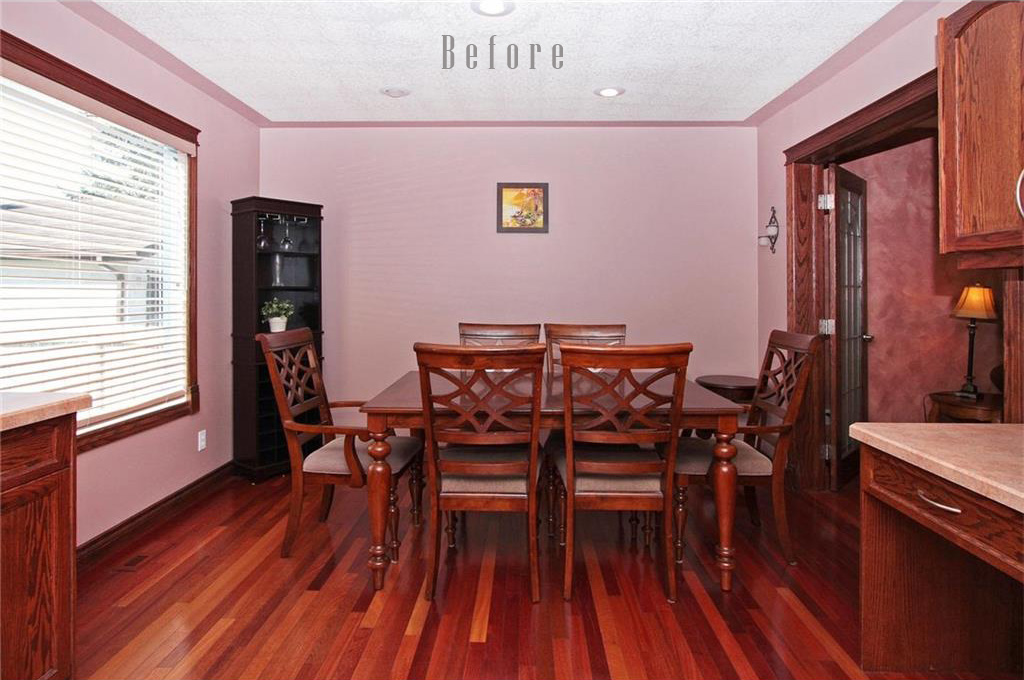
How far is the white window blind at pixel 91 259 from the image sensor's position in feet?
7.81

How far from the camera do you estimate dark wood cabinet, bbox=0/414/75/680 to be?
4.98 ft

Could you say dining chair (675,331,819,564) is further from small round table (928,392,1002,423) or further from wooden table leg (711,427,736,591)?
small round table (928,392,1002,423)

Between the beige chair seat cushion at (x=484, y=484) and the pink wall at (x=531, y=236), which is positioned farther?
the pink wall at (x=531, y=236)

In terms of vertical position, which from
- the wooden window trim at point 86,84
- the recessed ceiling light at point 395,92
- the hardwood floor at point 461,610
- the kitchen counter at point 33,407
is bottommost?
the hardwood floor at point 461,610

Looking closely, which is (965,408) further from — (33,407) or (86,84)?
(86,84)

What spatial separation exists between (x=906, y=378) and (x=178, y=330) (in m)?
4.76

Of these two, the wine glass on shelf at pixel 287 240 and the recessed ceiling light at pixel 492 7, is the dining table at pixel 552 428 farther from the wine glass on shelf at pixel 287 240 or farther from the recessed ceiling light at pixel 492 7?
the wine glass on shelf at pixel 287 240

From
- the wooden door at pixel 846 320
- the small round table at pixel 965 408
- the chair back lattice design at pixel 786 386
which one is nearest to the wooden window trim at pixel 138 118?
the chair back lattice design at pixel 786 386

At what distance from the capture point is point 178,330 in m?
3.51

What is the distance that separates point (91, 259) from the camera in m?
2.81

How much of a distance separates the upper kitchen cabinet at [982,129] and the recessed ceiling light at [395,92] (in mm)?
2748

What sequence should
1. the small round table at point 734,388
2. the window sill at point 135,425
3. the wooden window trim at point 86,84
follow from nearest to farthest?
the wooden window trim at point 86,84, the window sill at point 135,425, the small round table at point 734,388

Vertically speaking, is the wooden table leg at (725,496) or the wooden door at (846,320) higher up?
the wooden door at (846,320)

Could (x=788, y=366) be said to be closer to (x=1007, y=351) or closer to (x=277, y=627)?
(x=1007, y=351)
